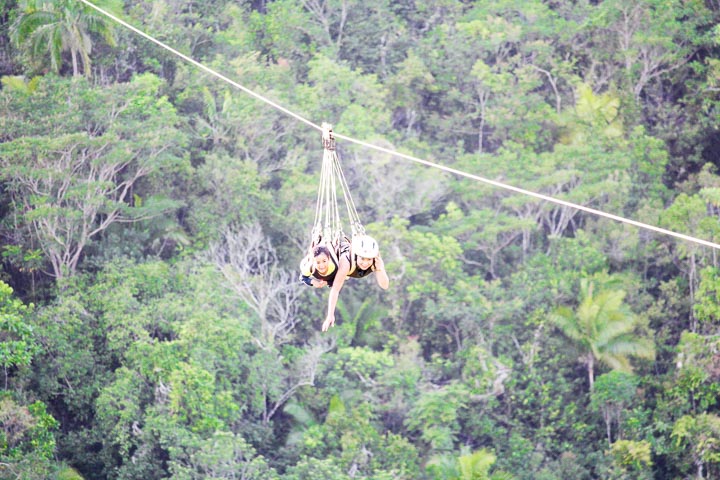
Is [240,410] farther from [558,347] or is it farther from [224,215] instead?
[558,347]

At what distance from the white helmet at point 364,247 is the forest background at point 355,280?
337 inches

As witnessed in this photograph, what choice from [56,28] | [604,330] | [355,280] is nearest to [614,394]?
[604,330]

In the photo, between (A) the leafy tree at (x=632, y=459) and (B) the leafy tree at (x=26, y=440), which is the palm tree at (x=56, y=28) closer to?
(B) the leafy tree at (x=26, y=440)

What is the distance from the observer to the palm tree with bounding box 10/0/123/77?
728 inches

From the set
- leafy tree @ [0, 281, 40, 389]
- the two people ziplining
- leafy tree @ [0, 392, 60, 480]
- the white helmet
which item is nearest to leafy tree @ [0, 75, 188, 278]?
leafy tree @ [0, 281, 40, 389]

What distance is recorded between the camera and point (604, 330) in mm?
17938

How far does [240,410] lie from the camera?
16578 mm

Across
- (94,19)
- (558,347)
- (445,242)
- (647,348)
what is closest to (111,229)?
(94,19)

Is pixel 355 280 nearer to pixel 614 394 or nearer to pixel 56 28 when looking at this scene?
pixel 614 394

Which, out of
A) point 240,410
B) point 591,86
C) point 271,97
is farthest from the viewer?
point 591,86

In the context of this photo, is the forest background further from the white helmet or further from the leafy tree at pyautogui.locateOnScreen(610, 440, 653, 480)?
the white helmet

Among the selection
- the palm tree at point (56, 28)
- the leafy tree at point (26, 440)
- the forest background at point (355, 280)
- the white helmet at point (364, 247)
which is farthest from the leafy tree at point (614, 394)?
the white helmet at point (364, 247)

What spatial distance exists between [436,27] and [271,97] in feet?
14.0

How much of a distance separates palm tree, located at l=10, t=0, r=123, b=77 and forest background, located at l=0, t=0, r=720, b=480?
4 cm
